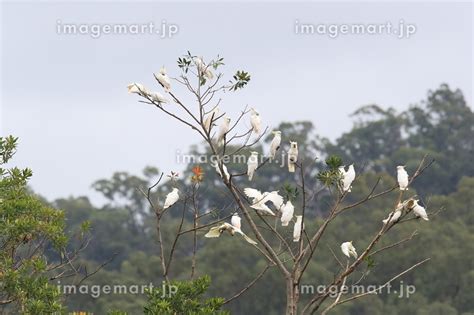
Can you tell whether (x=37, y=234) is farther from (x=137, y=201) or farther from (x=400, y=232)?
(x=137, y=201)

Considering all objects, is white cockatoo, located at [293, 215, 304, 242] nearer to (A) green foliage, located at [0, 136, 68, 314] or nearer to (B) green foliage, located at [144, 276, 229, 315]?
(B) green foliage, located at [144, 276, 229, 315]

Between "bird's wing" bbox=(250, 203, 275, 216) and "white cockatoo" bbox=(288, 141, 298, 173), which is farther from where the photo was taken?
"white cockatoo" bbox=(288, 141, 298, 173)

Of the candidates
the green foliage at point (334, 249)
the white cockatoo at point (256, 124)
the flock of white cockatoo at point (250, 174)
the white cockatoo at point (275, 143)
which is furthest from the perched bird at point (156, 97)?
the green foliage at point (334, 249)

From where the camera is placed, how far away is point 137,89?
791 cm

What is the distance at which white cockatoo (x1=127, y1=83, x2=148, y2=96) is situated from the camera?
25.8 feet

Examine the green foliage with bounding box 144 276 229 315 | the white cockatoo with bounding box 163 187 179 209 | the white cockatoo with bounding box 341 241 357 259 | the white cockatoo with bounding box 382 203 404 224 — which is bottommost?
the green foliage with bounding box 144 276 229 315

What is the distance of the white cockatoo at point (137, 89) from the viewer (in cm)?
787

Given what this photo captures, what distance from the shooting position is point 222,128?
823 centimetres

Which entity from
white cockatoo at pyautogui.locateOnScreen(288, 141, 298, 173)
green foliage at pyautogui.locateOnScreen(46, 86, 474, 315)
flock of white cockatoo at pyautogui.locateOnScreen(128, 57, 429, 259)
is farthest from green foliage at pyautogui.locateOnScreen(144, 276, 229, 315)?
green foliage at pyautogui.locateOnScreen(46, 86, 474, 315)

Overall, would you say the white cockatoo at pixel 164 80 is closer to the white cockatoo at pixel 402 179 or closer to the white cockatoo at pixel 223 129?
the white cockatoo at pixel 223 129

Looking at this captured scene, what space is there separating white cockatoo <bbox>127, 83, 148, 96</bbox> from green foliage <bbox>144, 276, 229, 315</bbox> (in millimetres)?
1216

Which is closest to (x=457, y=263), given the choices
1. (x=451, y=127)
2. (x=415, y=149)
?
(x=415, y=149)

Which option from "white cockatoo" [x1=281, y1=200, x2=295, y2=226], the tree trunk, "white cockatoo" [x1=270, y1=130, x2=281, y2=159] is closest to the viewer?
the tree trunk

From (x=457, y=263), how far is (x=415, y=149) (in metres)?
17.8
